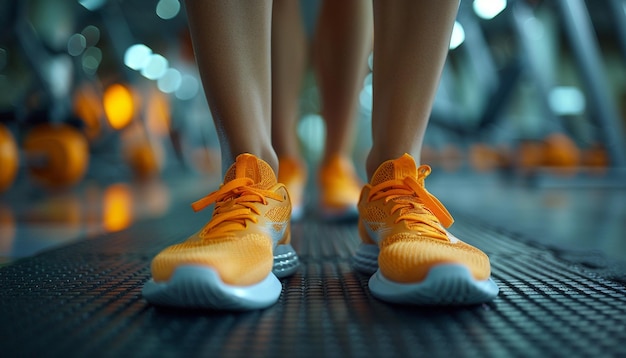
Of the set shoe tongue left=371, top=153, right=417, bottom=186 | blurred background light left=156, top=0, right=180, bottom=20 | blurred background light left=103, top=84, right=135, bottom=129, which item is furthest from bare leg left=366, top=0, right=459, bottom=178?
blurred background light left=156, top=0, right=180, bottom=20

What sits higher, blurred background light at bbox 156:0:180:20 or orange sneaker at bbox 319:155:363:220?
blurred background light at bbox 156:0:180:20

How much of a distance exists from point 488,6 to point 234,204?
147 inches

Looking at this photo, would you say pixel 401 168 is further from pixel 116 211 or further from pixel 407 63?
pixel 116 211

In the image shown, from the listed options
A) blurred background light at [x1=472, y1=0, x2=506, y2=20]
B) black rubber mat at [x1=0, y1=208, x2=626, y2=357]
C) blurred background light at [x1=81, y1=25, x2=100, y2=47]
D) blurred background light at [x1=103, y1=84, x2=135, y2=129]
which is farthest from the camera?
blurred background light at [x1=81, y1=25, x2=100, y2=47]

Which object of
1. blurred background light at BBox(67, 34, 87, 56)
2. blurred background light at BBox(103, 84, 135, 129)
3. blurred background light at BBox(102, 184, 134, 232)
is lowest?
blurred background light at BBox(102, 184, 134, 232)

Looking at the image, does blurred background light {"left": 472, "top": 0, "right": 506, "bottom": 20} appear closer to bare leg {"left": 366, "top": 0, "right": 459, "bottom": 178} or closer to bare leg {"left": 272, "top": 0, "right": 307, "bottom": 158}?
bare leg {"left": 272, "top": 0, "right": 307, "bottom": 158}

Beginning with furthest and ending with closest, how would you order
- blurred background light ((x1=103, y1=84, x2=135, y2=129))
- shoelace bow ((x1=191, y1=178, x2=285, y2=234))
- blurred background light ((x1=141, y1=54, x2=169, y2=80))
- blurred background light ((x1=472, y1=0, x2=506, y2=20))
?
1. blurred background light ((x1=141, y1=54, x2=169, y2=80))
2. blurred background light ((x1=472, y1=0, x2=506, y2=20))
3. blurred background light ((x1=103, y1=84, x2=135, y2=129))
4. shoelace bow ((x1=191, y1=178, x2=285, y2=234))

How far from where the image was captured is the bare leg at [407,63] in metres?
0.73

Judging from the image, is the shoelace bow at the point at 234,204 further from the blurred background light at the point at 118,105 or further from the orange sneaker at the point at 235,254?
the blurred background light at the point at 118,105

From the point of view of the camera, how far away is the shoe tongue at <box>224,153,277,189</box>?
27.9 inches

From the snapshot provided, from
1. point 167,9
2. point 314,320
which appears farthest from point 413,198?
point 167,9

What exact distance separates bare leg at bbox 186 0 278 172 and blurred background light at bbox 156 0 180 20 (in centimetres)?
404

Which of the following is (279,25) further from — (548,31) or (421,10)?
(548,31)

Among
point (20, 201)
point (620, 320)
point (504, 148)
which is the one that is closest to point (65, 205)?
point (20, 201)
